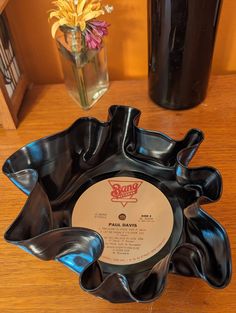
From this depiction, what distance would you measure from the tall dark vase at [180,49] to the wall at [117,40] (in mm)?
130

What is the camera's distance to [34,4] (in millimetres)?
625

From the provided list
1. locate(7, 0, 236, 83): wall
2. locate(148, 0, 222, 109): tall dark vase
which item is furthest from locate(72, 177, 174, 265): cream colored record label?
locate(7, 0, 236, 83): wall

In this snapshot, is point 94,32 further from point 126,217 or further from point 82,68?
point 126,217

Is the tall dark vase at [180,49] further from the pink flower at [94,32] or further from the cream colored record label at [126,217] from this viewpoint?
the cream colored record label at [126,217]

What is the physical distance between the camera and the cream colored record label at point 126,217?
0.41 metres

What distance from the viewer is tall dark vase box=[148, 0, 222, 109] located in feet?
1.52

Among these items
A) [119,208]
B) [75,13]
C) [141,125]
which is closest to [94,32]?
[75,13]

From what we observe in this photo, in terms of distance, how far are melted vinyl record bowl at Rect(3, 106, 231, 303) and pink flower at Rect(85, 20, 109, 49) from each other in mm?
125

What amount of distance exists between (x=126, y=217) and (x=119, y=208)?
2 cm

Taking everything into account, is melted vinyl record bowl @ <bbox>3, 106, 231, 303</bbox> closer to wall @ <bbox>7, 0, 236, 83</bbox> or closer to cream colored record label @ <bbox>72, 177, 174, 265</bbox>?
cream colored record label @ <bbox>72, 177, 174, 265</bbox>

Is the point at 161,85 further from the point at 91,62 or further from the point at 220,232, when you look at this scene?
the point at 220,232

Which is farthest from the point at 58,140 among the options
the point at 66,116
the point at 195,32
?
the point at 195,32

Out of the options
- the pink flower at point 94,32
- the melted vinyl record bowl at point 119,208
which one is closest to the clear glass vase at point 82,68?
the pink flower at point 94,32

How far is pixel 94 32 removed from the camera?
54cm
